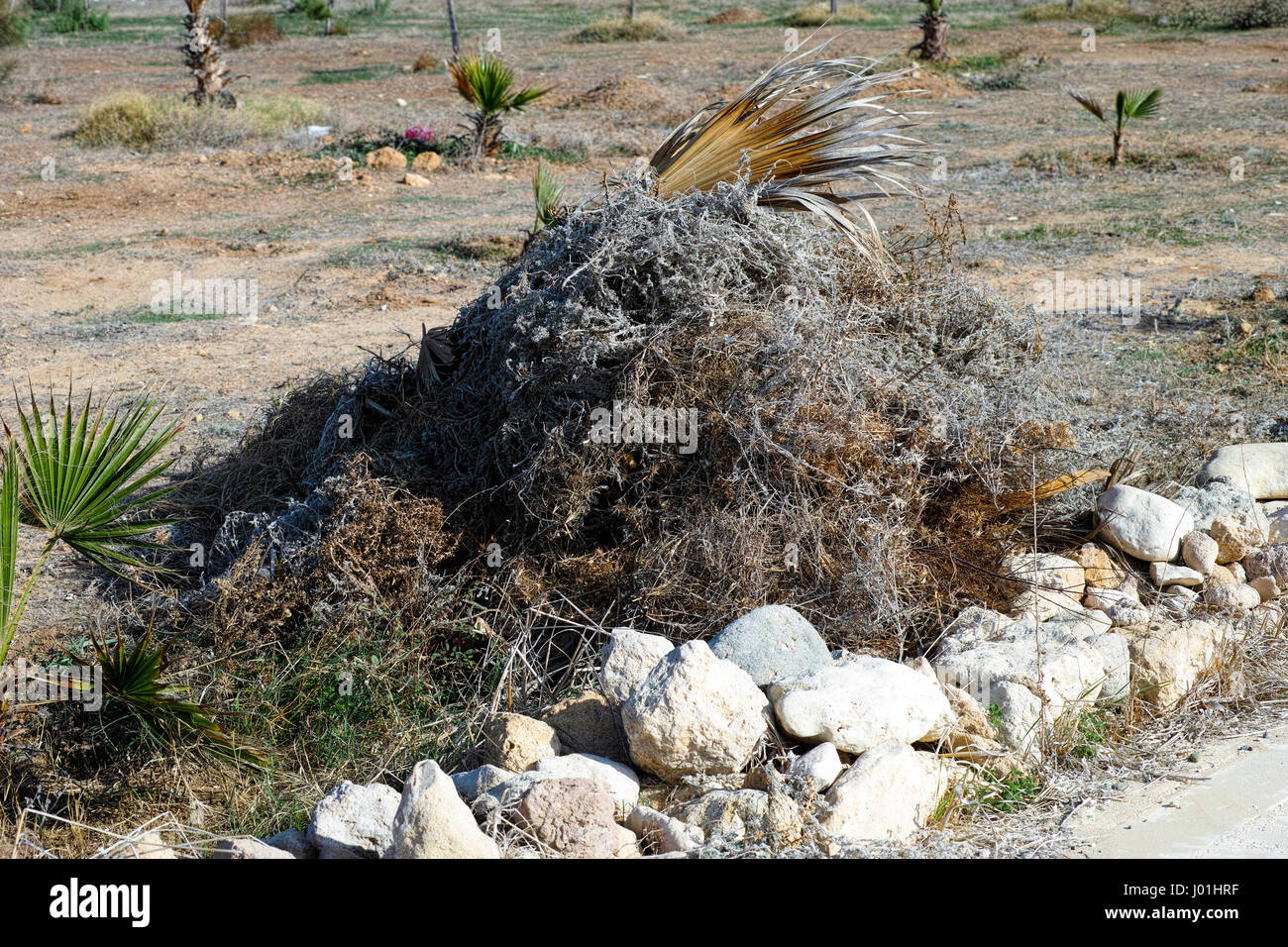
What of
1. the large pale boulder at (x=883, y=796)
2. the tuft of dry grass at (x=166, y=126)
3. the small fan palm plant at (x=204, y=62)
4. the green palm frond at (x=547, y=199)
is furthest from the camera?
the small fan palm plant at (x=204, y=62)

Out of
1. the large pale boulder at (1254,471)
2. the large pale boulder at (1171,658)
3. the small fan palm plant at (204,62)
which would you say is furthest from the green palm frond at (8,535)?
the small fan palm plant at (204,62)

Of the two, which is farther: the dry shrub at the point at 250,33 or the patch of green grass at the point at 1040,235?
the dry shrub at the point at 250,33

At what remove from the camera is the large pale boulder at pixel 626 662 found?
3.61 m

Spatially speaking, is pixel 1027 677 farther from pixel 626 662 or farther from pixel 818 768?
pixel 626 662

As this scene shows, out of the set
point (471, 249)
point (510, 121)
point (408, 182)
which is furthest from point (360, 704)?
point (510, 121)

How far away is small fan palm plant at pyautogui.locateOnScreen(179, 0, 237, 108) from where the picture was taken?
16797 millimetres

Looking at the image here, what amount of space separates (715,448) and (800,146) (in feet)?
5.68

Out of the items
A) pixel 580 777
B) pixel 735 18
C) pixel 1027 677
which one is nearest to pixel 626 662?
pixel 580 777

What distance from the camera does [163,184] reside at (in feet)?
44.1

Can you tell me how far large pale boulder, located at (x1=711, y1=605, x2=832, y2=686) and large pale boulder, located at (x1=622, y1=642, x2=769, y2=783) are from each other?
32 centimetres

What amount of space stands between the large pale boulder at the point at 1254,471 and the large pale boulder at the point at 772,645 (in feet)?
8.40

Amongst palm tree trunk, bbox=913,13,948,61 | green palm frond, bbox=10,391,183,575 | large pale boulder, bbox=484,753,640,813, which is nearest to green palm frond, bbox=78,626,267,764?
green palm frond, bbox=10,391,183,575

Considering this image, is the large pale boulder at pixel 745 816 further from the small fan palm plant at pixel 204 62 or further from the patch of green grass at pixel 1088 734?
the small fan palm plant at pixel 204 62

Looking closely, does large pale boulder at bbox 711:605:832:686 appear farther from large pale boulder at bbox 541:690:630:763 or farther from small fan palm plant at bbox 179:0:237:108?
small fan palm plant at bbox 179:0:237:108
